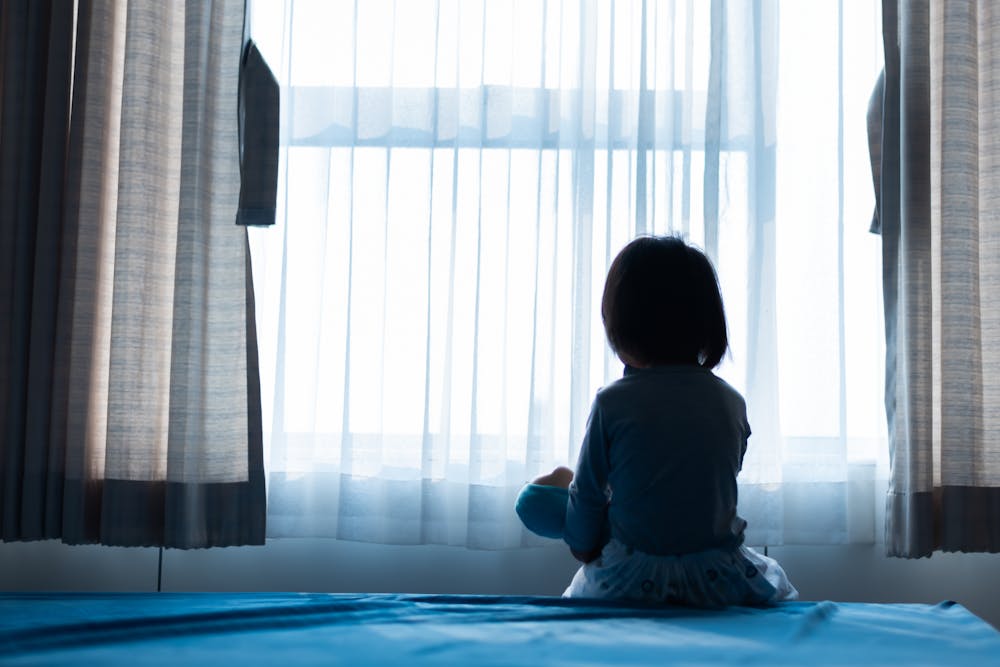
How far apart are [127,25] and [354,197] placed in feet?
2.12

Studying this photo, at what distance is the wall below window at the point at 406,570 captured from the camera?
211 centimetres

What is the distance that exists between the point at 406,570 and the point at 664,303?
1054 mm

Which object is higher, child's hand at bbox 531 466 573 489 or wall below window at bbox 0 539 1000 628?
child's hand at bbox 531 466 573 489

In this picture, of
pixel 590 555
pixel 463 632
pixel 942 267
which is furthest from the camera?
pixel 942 267

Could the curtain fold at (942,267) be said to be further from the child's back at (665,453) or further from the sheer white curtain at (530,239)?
the child's back at (665,453)

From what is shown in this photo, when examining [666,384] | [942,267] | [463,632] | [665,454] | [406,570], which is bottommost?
[406,570]

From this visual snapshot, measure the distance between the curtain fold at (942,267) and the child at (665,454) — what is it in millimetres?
735

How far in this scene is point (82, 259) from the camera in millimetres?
2055

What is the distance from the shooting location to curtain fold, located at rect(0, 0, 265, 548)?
2.01 meters

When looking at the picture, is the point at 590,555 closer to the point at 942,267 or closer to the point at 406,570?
the point at 406,570

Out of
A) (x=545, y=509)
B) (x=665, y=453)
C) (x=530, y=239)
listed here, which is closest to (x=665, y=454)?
(x=665, y=453)

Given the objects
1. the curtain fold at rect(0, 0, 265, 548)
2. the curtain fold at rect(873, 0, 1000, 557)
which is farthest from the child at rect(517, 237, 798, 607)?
the curtain fold at rect(0, 0, 265, 548)

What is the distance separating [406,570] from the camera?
2.13m

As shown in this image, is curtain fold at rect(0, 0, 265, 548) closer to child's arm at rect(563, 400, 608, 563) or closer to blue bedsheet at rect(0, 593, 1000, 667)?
blue bedsheet at rect(0, 593, 1000, 667)
